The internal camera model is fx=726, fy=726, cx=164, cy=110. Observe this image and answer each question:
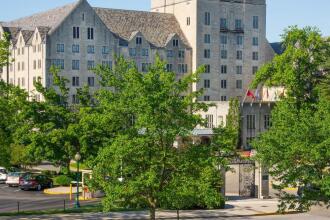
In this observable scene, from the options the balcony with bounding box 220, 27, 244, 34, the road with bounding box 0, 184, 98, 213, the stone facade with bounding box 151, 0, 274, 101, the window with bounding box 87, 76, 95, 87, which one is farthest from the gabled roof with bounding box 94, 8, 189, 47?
the road with bounding box 0, 184, 98, 213

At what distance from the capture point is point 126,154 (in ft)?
105

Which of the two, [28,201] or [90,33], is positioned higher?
[90,33]

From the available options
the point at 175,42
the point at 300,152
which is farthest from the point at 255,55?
the point at 300,152

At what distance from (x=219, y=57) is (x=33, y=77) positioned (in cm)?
3004

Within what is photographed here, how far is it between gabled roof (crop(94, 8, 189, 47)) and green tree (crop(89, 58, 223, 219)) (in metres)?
74.9

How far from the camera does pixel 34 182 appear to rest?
6022cm

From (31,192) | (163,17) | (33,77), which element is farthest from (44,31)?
(31,192)

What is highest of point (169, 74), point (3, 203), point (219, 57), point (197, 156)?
point (219, 57)

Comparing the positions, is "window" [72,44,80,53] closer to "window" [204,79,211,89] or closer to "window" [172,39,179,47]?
"window" [172,39,179,47]

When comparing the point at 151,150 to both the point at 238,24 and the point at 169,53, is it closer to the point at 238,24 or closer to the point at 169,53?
the point at 169,53

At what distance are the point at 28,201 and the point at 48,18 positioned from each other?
190 ft

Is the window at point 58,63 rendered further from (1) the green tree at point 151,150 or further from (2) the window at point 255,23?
(1) the green tree at point 151,150

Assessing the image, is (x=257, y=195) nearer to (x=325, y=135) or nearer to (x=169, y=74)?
(x=325, y=135)

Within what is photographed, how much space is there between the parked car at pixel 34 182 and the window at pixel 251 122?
154ft
